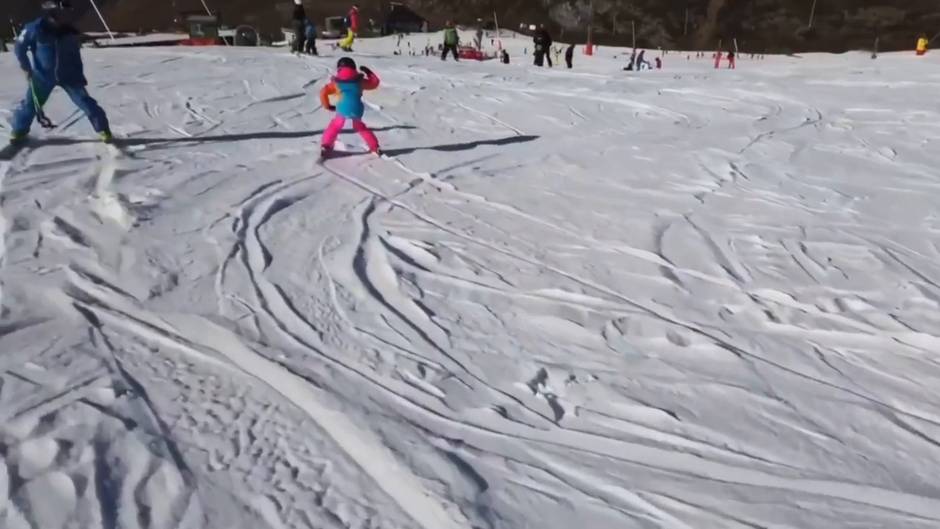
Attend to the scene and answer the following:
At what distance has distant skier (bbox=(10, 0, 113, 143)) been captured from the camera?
615 cm

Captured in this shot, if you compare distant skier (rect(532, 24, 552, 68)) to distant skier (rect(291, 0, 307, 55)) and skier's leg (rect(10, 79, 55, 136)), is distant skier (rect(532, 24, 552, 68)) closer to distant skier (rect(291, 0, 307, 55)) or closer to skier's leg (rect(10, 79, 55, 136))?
distant skier (rect(291, 0, 307, 55))

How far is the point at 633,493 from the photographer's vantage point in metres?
2.32

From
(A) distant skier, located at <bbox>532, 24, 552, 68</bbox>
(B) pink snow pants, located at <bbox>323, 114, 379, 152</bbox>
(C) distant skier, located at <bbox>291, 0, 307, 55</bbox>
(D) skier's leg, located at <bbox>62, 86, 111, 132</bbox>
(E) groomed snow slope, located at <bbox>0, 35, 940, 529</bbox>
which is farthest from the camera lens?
(A) distant skier, located at <bbox>532, 24, 552, 68</bbox>

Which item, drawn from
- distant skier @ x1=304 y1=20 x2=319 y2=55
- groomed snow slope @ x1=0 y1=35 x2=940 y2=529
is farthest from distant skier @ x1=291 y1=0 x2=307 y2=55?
groomed snow slope @ x1=0 y1=35 x2=940 y2=529

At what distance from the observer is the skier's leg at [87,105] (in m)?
6.46

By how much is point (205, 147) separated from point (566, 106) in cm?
547

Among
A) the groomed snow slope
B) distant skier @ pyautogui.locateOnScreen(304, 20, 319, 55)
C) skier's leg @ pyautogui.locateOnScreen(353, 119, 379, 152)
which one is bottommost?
the groomed snow slope

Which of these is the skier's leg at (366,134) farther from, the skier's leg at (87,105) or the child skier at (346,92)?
the skier's leg at (87,105)

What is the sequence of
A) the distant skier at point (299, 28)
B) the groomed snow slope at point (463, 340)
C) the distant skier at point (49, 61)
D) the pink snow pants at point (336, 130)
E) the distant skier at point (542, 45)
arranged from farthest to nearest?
the distant skier at point (542, 45) < the distant skier at point (299, 28) < the pink snow pants at point (336, 130) < the distant skier at point (49, 61) < the groomed snow slope at point (463, 340)

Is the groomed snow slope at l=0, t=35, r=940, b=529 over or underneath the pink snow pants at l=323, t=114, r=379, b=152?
underneath

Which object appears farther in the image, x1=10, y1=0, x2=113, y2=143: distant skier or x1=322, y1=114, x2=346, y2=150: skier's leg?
x1=322, y1=114, x2=346, y2=150: skier's leg

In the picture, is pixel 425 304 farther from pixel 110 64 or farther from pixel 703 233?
pixel 110 64

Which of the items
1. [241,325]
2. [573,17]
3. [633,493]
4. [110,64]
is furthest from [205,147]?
[573,17]

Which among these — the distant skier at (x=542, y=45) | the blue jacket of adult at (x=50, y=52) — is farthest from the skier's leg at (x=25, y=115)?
the distant skier at (x=542, y=45)
